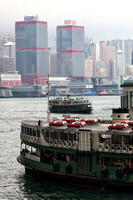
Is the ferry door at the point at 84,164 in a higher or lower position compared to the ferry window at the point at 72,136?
lower

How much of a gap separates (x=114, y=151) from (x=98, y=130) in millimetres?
1900

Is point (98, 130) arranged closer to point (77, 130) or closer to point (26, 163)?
point (77, 130)

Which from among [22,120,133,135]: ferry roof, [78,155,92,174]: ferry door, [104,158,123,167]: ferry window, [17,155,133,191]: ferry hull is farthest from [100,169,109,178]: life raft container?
[22,120,133,135]: ferry roof

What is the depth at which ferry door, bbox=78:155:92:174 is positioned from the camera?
35906mm

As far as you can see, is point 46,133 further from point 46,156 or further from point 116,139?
point 116,139

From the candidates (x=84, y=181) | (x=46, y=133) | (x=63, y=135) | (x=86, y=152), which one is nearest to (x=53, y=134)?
(x=46, y=133)

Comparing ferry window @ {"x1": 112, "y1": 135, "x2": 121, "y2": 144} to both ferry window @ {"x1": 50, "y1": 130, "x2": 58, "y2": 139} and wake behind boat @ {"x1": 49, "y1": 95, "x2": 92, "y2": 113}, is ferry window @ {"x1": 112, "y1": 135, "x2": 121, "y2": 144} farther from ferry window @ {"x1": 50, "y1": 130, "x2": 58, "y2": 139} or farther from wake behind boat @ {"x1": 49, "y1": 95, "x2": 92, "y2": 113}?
wake behind boat @ {"x1": 49, "y1": 95, "x2": 92, "y2": 113}

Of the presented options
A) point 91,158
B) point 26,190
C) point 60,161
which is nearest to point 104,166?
point 91,158

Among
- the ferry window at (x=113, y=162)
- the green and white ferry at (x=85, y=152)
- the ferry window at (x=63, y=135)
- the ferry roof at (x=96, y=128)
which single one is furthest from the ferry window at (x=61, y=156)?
the ferry window at (x=113, y=162)

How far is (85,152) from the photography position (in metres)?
35.6

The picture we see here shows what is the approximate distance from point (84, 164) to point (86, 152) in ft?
3.46

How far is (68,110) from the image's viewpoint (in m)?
140

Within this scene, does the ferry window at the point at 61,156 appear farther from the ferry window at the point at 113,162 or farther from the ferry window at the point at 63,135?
the ferry window at the point at 113,162

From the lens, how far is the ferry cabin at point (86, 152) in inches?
1363
